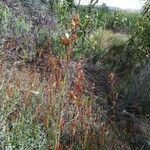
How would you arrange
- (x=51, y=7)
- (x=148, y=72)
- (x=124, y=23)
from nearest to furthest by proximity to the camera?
(x=148, y=72)
(x=51, y=7)
(x=124, y=23)

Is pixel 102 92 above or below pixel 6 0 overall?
below

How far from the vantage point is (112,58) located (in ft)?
25.0

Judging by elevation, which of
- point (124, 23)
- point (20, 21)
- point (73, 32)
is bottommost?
point (124, 23)

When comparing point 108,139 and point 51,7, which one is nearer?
point 108,139

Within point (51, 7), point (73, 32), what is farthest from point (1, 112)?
point (51, 7)

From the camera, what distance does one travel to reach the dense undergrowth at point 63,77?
3.62 metres

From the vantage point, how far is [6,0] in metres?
7.46

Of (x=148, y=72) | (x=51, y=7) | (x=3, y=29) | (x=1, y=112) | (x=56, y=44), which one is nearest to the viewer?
(x=1, y=112)

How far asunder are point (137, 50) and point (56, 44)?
1.49 m

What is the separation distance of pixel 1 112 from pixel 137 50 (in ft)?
14.0

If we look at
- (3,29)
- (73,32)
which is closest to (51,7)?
(3,29)

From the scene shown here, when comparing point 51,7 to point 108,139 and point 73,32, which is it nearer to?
point 108,139

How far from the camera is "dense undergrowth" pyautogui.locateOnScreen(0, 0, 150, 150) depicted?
3.62 m

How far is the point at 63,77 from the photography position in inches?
176
